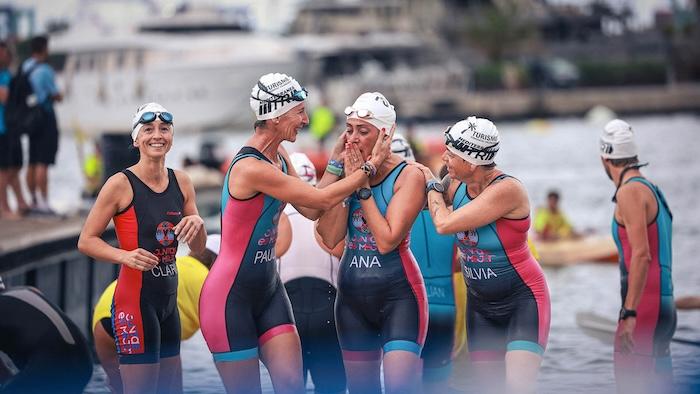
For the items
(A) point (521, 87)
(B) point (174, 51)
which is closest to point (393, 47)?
(A) point (521, 87)

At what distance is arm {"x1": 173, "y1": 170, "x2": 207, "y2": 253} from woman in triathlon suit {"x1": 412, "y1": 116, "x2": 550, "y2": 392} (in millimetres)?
1465

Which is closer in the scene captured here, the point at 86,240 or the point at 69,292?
the point at 86,240

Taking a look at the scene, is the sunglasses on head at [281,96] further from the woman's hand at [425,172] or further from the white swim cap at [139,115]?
the woman's hand at [425,172]

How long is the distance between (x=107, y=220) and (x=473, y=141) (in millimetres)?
2296

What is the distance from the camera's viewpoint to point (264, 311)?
7.73m

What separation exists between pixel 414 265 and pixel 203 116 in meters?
98.9

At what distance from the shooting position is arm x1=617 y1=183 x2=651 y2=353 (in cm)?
878

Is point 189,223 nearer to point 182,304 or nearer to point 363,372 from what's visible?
point 363,372

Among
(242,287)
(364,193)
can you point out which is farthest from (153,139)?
(364,193)

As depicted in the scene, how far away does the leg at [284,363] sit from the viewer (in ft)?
24.9

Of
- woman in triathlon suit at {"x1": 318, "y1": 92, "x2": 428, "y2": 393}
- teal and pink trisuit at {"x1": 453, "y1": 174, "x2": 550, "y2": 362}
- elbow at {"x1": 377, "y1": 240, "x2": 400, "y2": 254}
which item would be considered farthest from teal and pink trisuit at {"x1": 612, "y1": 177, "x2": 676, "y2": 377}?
elbow at {"x1": 377, "y1": 240, "x2": 400, "y2": 254}

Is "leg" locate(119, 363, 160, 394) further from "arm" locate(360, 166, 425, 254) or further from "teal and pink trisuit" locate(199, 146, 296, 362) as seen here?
"arm" locate(360, 166, 425, 254)

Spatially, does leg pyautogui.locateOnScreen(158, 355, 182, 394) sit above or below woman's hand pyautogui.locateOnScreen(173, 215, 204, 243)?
below

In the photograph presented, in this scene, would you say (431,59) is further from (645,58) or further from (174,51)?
(174,51)
